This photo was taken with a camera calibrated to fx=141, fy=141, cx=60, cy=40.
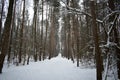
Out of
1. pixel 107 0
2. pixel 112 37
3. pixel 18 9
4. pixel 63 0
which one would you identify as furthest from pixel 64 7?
pixel 18 9

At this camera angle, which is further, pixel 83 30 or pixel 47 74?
pixel 83 30

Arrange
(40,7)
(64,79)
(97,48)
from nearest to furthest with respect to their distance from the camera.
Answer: (97,48) < (64,79) < (40,7)

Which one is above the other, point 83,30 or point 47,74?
point 83,30

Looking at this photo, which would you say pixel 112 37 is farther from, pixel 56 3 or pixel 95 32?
pixel 56 3

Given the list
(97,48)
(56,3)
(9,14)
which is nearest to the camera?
(97,48)

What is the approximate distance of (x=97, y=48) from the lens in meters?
6.68

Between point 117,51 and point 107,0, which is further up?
point 107,0

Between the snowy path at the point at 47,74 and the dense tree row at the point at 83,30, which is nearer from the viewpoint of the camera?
the dense tree row at the point at 83,30

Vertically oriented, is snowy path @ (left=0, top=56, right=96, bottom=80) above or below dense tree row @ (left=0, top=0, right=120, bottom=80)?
below

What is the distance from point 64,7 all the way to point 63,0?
→ 423 mm

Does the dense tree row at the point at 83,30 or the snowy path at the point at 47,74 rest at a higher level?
the dense tree row at the point at 83,30

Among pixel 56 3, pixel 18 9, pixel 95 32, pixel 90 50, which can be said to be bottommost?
pixel 90 50

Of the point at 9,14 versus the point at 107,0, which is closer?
the point at 107,0

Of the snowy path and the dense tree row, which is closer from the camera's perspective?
the dense tree row
